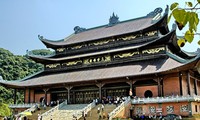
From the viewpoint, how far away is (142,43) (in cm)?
3281

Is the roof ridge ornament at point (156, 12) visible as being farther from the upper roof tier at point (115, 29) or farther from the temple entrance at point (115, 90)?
the temple entrance at point (115, 90)

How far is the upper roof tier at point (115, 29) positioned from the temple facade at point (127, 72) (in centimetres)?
15

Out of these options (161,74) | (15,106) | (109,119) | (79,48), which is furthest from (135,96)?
(15,106)

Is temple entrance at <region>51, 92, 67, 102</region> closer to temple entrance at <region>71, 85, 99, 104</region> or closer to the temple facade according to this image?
the temple facade

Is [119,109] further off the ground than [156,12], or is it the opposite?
[156,12]

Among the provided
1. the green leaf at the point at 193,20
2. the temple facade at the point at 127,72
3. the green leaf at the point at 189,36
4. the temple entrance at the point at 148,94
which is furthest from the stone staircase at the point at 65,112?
the green leaf at the point at 193,20

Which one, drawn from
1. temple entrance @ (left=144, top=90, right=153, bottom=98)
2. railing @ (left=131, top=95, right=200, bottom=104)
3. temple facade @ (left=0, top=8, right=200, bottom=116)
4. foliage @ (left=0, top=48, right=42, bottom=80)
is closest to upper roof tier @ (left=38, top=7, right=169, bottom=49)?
temple facade @ (left=0, top=8, right=200, bottom=116)

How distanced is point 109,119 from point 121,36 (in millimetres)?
15174

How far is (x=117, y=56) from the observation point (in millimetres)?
33062

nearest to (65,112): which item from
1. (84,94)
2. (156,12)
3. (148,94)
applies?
(84,94)

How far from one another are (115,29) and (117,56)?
7964 millimetres

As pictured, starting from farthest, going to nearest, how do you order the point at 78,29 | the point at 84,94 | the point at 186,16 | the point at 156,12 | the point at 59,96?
the point at 78,29, the point at 156,12, the point at 59,96, the point at 84,94, the point at 186,16

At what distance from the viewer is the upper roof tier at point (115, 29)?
33.9 metres

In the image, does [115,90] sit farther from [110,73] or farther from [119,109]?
[119,109]
